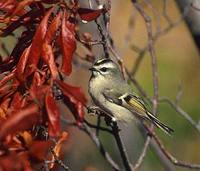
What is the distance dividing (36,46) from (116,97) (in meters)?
2.27

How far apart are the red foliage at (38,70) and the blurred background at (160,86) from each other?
4.47 ft

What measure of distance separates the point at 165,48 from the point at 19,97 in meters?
14.3

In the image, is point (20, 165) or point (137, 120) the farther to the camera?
point (137, 120)

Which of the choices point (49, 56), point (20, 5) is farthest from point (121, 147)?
point (20, 5)

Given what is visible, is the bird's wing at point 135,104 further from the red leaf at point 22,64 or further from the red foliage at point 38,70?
the red leaf at point 22,64

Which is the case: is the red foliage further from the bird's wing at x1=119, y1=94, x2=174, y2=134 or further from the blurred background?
the bird's wing at x1=119, y1=94, x2=174, y2=134

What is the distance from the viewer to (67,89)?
250 cm

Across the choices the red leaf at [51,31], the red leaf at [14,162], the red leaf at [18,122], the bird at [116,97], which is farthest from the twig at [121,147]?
the red leaf at [18,122]

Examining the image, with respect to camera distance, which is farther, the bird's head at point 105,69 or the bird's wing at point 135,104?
the bird's wing at point 135,104

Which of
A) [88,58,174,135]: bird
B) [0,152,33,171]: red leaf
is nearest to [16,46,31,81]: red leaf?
Answer: [0,152,33,171]: red leaf

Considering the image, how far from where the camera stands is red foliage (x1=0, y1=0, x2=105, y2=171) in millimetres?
2469

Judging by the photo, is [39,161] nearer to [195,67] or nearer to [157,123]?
[157,123]

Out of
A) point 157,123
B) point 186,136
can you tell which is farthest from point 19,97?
point 186,136

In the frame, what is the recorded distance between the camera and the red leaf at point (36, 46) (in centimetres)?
266
